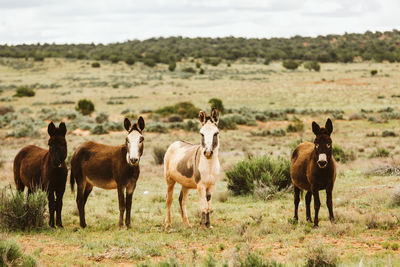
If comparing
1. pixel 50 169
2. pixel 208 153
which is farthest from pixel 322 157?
pixel 50 169

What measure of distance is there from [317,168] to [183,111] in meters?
31.0

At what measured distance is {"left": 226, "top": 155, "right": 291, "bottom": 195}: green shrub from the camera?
13.3m

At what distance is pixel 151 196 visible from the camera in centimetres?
1320

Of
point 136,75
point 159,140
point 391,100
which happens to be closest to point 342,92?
point 391,100

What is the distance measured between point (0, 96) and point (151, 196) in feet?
160

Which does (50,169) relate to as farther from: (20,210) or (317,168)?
(317,168)

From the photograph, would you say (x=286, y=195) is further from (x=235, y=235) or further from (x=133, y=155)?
(x=133, y=155)

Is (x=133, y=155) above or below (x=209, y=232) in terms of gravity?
above

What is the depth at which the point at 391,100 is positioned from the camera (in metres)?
43.8

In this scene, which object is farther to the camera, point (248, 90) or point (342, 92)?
point (248, 90)

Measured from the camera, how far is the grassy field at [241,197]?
7.47 meters

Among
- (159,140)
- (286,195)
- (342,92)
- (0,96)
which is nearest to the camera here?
(286,195)

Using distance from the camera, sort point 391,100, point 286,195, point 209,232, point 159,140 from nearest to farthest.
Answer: point 209,232
point 286,195
point 159,140
point 391,100

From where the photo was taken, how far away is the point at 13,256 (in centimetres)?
641
